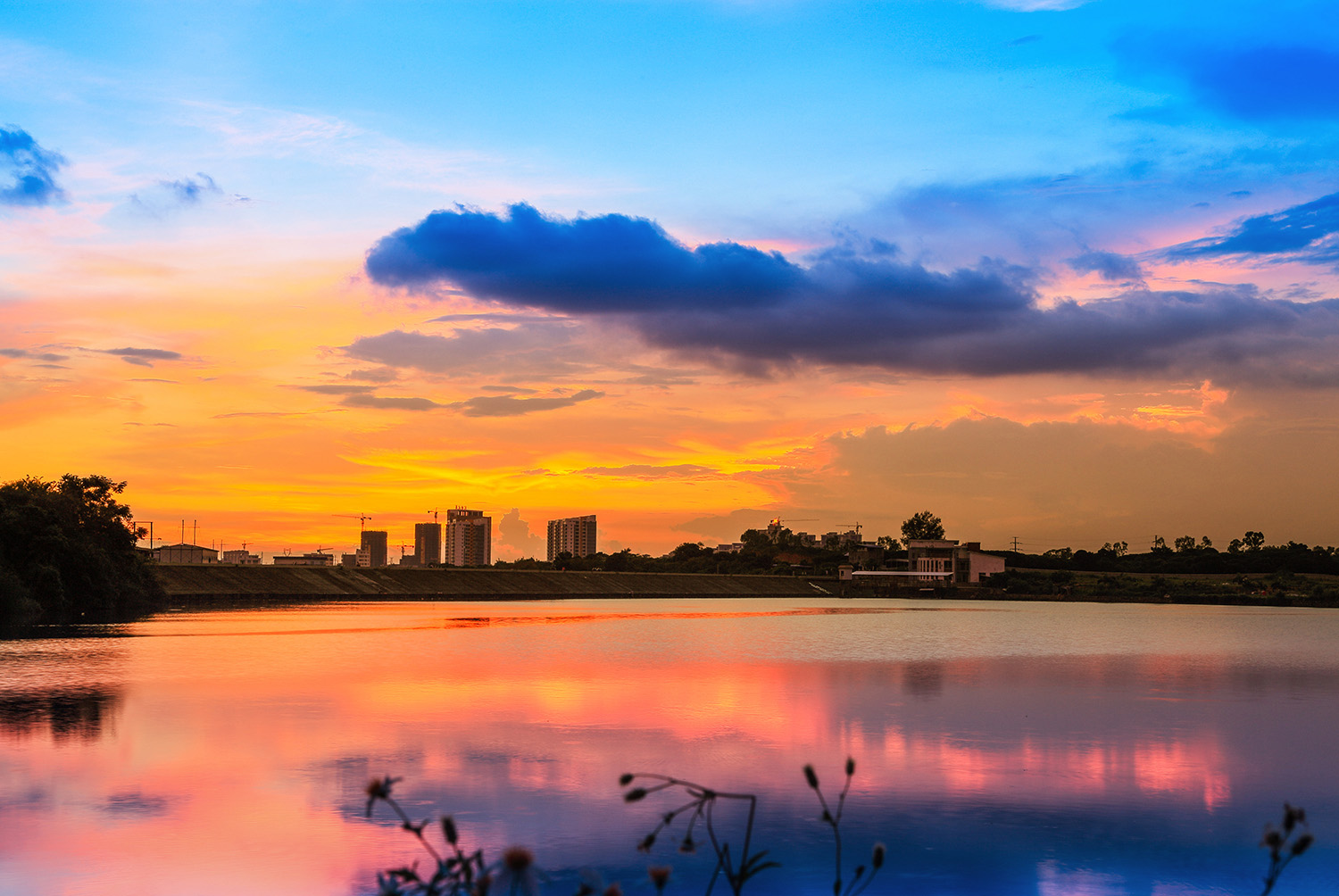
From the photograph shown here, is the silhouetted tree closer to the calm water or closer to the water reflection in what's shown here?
the calm water

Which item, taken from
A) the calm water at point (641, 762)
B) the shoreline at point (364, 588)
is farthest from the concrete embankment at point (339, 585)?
the calm water at point (641, 762)

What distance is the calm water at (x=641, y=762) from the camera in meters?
16.5

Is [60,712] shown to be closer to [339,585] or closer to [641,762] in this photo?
[641,762]

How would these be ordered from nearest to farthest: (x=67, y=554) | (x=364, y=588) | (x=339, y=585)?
1. (x=67, y=554)
2. (x=339, y=585)
3. (x=364, y=588)

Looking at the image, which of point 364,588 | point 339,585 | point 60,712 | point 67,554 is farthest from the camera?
point 364,588

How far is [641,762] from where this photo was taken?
24906mm

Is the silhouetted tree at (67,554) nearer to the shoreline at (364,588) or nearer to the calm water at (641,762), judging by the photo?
the shoreline at (364,588)

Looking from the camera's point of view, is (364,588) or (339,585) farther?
(364,588)

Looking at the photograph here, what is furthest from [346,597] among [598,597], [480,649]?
[480,649]

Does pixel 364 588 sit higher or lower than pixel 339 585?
lower

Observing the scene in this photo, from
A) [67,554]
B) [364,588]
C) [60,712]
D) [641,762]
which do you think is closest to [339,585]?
[364,588]

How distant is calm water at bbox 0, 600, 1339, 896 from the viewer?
16516 mm

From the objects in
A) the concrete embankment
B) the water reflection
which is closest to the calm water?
the water reflection

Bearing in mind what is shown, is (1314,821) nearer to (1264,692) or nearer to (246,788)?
(246,788)
